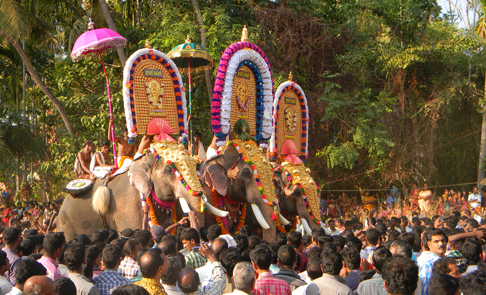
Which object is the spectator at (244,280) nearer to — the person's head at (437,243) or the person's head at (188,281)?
the person's head at (188,281)

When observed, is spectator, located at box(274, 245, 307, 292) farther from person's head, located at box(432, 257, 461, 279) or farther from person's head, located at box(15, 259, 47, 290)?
person's head, located at box(15, 259, 47, 290)

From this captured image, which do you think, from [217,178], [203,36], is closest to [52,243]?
[217,178]

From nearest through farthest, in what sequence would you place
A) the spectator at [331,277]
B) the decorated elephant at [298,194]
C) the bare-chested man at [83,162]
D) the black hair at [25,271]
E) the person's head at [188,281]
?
the black hair at [25,271], the person's head at [188,281], the spectator at [331,277], the decorated elephant at [298,194], the bare-chested man at [83,162]

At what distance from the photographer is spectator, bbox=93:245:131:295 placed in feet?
12.6

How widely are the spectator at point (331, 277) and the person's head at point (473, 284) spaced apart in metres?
0.85

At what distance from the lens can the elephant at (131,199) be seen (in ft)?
26.2

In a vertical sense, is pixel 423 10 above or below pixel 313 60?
above

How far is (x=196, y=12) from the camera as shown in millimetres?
15203

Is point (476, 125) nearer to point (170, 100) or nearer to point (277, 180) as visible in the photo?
point (277, 180)

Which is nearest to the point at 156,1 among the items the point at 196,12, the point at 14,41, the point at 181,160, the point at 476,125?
the point at 196,12

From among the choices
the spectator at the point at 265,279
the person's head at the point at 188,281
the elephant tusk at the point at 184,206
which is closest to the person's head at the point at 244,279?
the spectator at the point at 265,279

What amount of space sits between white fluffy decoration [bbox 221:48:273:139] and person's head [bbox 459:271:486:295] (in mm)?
5941

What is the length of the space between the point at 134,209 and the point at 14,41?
885cm

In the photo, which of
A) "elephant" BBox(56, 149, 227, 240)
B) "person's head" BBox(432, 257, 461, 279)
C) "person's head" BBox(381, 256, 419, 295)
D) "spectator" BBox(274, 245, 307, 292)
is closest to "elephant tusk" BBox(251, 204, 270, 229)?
"elephant" BBox(56, 149, 227, 240)
